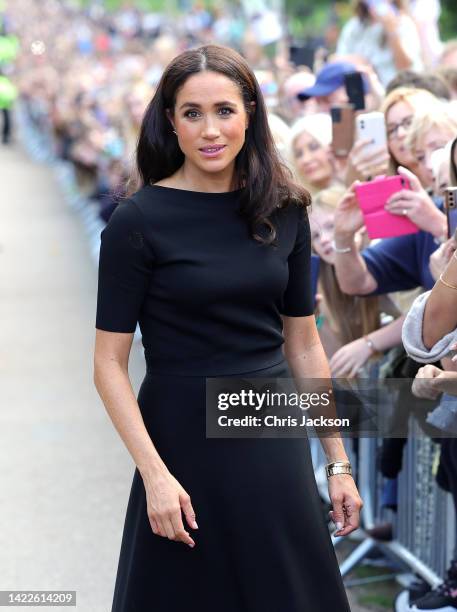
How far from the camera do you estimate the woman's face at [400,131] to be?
4852 millimetres

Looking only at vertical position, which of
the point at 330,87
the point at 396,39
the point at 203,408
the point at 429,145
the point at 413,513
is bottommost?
the point at 413,513

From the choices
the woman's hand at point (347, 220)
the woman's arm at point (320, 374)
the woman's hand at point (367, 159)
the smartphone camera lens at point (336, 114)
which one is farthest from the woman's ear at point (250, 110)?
the smartphone camera lens at point (336, 114)

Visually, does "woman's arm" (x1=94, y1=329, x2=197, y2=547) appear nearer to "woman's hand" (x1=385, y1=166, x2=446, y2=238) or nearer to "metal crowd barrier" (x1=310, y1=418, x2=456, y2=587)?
"woman's hand" (x1=385, y1=166, x2=446, y2=238)

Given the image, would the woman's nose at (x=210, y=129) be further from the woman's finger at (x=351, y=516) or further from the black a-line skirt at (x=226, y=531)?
the woman's finger at (x=351, y=516)

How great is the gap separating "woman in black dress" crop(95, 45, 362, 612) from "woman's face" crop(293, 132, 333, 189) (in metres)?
2.55

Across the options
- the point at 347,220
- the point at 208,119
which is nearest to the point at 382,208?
the point at 347,220

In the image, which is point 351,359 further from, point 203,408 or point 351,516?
point 203,408

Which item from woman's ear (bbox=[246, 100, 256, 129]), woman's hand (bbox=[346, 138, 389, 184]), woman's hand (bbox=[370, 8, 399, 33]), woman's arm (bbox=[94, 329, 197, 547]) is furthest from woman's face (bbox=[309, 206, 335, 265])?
woman's hand (bbox=[370, 8, 399, 33])

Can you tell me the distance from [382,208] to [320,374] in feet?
3.86

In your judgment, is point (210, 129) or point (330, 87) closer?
point (210, 129)

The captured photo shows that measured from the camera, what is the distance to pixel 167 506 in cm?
280

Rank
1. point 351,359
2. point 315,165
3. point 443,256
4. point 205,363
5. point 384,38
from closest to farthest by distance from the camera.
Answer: point 205,363 → point 443,256 → point 351,359 → point 315,165 → point 384,38

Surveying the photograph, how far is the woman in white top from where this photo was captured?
8266mm

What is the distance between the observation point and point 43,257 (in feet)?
45.6
